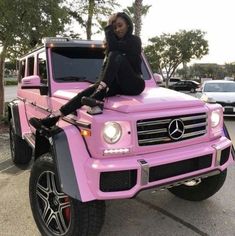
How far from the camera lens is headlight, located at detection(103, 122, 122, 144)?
10.7 feet

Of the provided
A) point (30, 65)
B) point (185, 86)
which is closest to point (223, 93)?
point (30, 65)

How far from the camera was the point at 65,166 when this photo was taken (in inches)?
127

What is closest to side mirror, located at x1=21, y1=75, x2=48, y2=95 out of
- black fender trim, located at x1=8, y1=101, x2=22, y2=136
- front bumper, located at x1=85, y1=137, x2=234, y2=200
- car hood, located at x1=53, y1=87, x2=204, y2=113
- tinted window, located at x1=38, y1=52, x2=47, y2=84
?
tinted window, located at x1=38, y1=52, x2=47, y2=84

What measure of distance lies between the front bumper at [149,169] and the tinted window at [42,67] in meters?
2.04

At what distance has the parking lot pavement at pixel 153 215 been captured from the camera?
391cm

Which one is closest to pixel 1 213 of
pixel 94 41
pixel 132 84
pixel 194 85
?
pixel 132 84

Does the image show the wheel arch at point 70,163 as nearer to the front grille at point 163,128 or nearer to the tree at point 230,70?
the front grille at point 163,128

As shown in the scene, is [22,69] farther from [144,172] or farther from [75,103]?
[144,172]

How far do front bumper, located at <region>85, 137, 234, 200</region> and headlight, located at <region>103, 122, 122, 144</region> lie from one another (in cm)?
17

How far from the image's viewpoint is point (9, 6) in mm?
9656

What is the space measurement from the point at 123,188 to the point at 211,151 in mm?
1028

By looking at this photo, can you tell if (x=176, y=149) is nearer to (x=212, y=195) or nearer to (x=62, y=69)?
(x=212, y=195)

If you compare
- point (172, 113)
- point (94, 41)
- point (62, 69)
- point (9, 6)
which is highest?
point (9, 6)

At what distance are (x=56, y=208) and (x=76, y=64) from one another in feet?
6.61
